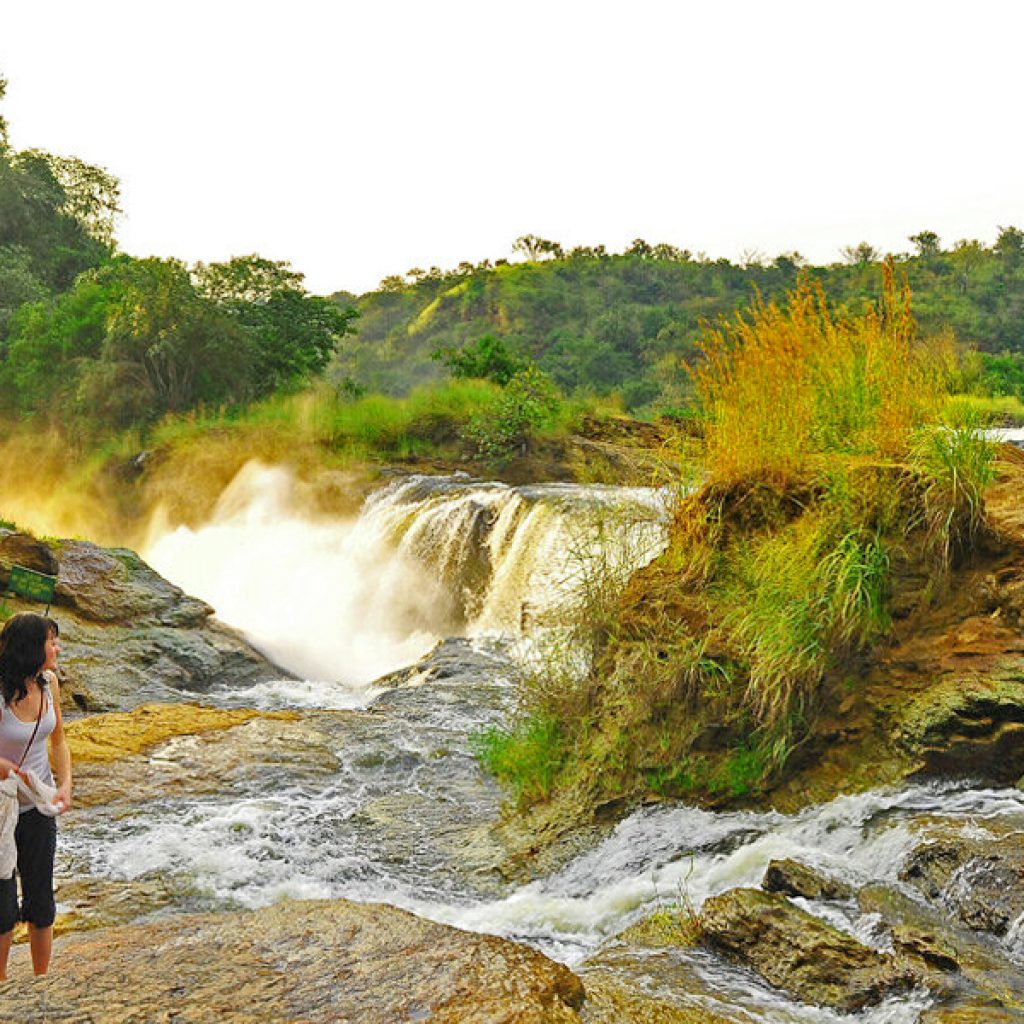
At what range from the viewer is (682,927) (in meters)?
3.59

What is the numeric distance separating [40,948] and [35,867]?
0.26 m

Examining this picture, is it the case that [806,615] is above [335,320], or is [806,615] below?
below

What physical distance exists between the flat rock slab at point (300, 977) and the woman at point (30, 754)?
164 millimetres

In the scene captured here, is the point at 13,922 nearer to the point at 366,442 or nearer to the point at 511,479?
the point at 511,479

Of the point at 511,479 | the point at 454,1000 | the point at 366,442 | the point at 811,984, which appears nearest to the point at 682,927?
the point at 811,984

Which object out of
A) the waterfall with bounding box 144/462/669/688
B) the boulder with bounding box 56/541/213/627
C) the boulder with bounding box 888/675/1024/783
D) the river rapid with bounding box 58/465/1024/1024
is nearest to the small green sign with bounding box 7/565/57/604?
the river rapid with bounding box 58/465/1024/1024

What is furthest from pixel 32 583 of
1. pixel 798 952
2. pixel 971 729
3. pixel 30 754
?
pixel 971 729

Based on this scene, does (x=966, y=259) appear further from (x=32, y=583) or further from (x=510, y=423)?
(x=32, y=583)

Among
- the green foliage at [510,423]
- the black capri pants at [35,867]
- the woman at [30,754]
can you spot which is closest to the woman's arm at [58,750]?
the woman at [30,754]

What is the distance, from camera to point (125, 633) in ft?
33.0

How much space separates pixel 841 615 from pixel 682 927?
1.58 m

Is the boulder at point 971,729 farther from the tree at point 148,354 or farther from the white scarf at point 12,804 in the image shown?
the tree at point 148,354

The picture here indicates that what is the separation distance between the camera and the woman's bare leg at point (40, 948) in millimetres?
3129

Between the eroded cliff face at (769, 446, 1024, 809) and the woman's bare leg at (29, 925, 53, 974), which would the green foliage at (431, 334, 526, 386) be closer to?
the eroded cliff face at (769, 446, 1024, 809)
